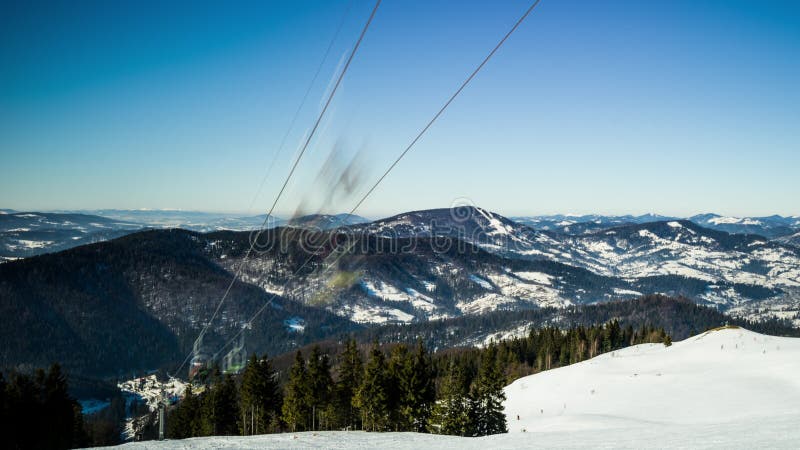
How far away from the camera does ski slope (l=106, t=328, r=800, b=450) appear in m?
15.4

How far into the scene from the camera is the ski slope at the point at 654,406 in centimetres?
1542

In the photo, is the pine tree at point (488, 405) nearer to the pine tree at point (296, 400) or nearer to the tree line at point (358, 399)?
the tree line at point (358, 399)

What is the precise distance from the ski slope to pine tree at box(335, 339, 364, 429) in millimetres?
15515

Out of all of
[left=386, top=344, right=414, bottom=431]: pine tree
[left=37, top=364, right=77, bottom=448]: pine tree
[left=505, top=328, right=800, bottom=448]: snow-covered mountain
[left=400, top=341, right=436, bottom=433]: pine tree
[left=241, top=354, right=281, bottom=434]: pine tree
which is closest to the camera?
[left=505, top=328, right=800, bottom=448]: snow-covered mountain

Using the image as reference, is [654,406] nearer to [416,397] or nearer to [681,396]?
[681,396]

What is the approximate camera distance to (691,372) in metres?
42.3

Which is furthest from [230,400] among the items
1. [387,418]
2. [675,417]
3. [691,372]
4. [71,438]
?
[691,372]

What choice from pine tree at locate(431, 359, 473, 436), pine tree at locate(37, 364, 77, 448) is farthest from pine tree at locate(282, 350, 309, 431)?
pine tree at locate(37, 364, 77, 448)

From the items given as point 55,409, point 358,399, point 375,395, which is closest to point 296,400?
point 358,399

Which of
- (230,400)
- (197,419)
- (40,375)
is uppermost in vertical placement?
(40,375)

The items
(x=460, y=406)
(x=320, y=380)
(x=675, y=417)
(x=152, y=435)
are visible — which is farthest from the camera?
(x=152, y=435)

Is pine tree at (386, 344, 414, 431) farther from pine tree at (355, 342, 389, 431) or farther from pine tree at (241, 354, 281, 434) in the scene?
pine tree at (241, 354, 281, 434)

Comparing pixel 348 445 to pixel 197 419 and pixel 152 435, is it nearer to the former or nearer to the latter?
pixel 197 419

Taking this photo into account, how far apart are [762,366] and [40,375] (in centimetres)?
6573
